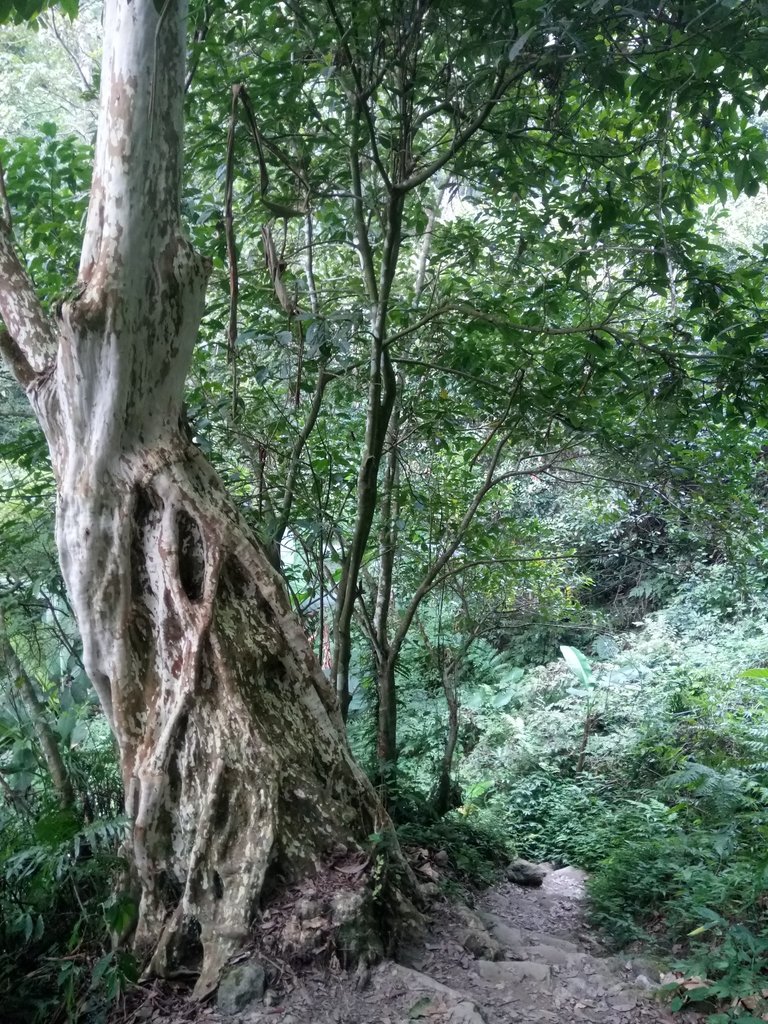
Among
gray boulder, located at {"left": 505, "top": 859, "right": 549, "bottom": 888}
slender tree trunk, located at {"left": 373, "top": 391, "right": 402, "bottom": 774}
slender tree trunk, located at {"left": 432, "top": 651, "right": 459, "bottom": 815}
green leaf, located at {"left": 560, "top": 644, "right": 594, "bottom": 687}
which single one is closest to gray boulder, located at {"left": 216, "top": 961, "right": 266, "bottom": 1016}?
slender tree trunk, located at {"left": 373, "top": 391, "right": 402, "bottom": 774}

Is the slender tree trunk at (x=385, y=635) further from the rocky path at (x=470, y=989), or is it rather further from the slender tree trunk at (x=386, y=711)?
the rocky path at (x=470, y=989)

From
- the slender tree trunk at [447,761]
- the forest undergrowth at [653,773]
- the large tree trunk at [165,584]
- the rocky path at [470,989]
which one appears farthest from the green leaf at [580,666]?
the large tree trunk at [165,584]

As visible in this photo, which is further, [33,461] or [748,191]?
[33,461]

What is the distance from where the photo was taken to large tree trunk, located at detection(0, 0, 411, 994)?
2.91m

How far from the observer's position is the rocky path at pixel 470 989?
8.52 feet

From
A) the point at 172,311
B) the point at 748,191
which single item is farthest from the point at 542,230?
the point at 172,311

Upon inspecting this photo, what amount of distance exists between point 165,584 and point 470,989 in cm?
196

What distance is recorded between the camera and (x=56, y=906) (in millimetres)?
3318

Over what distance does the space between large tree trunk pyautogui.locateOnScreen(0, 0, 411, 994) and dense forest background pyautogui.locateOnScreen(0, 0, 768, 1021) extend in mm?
245

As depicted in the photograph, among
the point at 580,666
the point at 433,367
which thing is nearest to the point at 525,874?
the point at 433,367

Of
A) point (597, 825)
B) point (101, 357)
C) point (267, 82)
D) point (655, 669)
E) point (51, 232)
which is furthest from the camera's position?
point (655, 669)

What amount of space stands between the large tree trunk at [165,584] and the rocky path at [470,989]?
324mm

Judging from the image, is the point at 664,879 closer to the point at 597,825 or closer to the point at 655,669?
the point at 597,825

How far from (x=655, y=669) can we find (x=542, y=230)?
646cm
